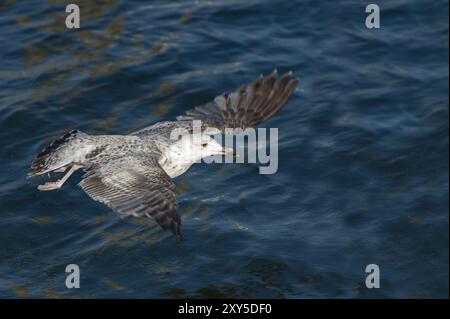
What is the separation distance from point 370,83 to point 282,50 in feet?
4.97

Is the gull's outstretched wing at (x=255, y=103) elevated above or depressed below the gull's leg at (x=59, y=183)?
above

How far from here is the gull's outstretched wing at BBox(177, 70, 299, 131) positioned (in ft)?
33.7

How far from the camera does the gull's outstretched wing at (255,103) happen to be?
33.7 feet

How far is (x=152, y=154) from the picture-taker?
948cm

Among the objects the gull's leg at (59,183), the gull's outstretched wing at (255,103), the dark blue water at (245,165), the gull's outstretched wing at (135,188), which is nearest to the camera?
the gull's outstretched wing at (135,188)

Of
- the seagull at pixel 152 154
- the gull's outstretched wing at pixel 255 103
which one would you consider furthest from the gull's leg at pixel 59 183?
the gull's outstretched wing at pixel 255 103

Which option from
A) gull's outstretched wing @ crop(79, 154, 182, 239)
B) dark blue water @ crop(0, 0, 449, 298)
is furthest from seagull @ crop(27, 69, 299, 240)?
dark blue water @ crop(0, 0, 449, 298)

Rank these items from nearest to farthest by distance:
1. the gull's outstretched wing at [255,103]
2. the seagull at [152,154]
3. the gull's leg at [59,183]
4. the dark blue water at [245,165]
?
1. the seagull at [152,154]
2. the gull's leg at [59,183]
3. the dark blue water at [245,165]
4. the gull's outstretched wing at [255,103]

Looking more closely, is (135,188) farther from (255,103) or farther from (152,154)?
(255,103)

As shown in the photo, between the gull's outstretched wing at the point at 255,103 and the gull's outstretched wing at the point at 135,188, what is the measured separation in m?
1.40

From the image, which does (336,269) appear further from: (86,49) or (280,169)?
(86,49)

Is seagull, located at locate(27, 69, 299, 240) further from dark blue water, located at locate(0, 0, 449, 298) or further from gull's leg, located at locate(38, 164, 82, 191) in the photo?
dark blue water, located at locate(0, 0, 449, 298)

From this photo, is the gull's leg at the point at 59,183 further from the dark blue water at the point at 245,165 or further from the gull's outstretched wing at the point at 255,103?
the gull's outstretched wing at the point at 255,103

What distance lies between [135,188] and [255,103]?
2245 millimetres
